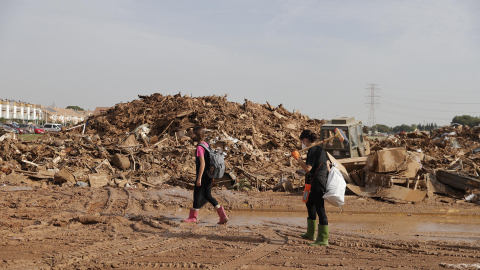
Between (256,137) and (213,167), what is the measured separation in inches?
509

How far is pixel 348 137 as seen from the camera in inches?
490

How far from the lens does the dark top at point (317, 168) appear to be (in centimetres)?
530

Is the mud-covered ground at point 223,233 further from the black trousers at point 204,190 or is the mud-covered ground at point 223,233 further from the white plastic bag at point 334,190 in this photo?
the white plastic bag at point 334,190

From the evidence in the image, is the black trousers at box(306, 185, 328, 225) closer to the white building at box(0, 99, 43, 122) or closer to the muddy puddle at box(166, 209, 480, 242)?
the muddy puddle at box(166, 209, 480, 242)

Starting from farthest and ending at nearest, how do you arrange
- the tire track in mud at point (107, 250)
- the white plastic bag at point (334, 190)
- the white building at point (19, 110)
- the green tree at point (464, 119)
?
1. the green tree at point (464, 119)
2. the white building at point (19, 110)
3. the white plastic bag at point (334, 190)
4. the tire track in mud at point (107, 250)

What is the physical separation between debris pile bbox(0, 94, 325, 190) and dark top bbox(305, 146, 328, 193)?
6.01 meters

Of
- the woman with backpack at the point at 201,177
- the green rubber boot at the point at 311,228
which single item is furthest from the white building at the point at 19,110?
the green rubber boot at the point at 311,228

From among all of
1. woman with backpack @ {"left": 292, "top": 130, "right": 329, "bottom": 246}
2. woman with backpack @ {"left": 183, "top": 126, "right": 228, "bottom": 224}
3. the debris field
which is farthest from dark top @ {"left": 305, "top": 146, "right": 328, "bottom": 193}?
woman with backpack @ {"left": 183, "top": 126, "right": 228, "bottom": 224}

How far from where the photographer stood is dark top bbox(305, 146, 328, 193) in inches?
209

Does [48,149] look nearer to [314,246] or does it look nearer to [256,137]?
[256,137]

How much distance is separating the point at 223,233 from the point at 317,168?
1974mm

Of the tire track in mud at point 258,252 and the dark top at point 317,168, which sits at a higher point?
the dark top at point 317,168

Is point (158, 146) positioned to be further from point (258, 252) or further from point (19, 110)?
point (19, 110)

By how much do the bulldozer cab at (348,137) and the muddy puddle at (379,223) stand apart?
171 inches
